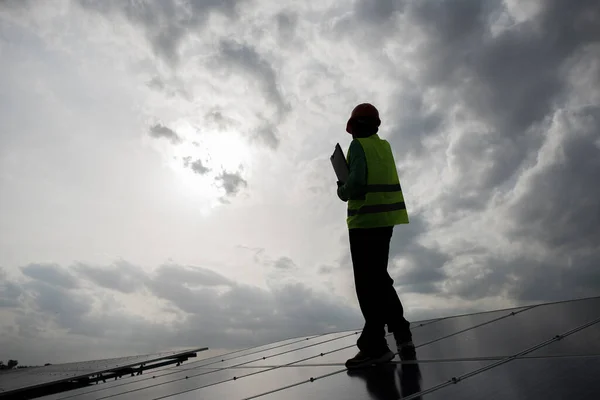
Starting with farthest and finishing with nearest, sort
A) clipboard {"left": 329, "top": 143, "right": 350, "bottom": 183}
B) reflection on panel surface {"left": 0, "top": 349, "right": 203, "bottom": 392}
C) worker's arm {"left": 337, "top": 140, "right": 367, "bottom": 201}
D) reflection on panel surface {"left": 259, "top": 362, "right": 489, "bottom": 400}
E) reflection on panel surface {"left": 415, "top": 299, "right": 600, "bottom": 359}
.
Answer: reflection on panel surface {"left": 0, "top": 349, "right": 203, "bottom": 392}, clipboard {"left": 329, "top": 143, "right": 350, "bottom": 183}, worker's arm {"left": 337, "top": 140, "right": 367, "bottom": 201}, reflection on panel surface {"left": 415, "top": 299, "right": 600, "bottom": 359}, reflection on panel surface {"left": 259, "top": 362, "right": 489, "bottom": 400}

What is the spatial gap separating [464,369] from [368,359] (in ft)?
3.61

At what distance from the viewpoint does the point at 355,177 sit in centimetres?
415

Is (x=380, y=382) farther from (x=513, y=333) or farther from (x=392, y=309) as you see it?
(x=513, y=333)

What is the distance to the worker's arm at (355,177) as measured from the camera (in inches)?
163

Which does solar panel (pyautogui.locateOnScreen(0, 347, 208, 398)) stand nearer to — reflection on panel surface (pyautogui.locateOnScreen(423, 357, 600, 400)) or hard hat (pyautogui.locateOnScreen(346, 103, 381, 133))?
hard hat (pyautogui.locateOnScreen(346, 103, 381, 133))

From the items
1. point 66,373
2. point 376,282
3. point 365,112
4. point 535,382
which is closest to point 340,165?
point 365,112

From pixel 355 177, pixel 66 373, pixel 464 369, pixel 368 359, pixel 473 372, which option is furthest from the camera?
pixel 66 373

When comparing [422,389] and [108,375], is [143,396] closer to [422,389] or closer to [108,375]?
[422,389]

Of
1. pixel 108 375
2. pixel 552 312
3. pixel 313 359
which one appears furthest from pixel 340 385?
→ pixel 108 375

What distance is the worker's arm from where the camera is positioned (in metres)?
4.15

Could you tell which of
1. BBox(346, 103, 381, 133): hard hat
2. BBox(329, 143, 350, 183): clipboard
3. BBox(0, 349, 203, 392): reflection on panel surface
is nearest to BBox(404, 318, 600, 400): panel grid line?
BBox(329, 143, 350, 183): clipboard

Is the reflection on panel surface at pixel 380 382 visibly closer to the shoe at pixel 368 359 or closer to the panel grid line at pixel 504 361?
the panel grid line at pixel 504 361

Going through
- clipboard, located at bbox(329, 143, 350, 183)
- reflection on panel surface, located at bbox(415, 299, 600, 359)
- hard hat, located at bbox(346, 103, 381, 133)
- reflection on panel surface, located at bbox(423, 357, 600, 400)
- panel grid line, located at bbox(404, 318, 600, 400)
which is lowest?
reflection on panel surface, located at bbox(423, 357, 600, 400)

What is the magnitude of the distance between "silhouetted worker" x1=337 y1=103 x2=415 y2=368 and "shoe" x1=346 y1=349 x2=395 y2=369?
0.65 feet
